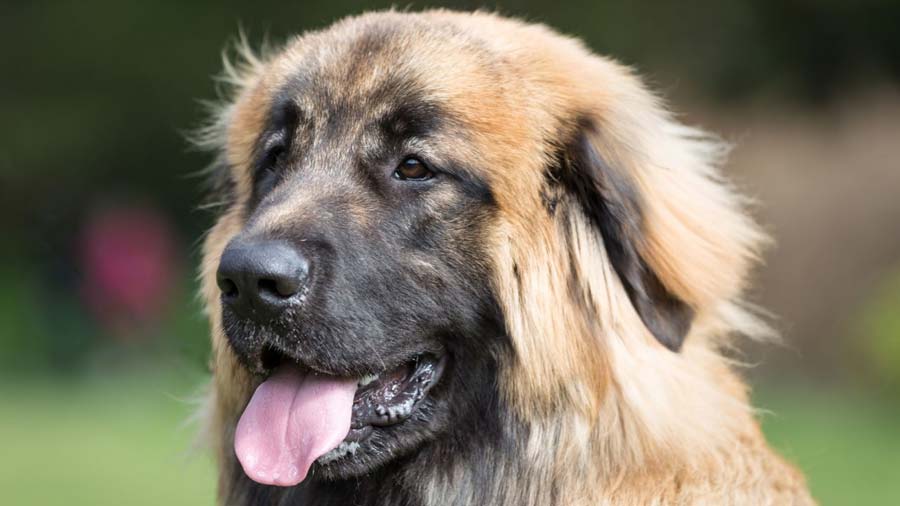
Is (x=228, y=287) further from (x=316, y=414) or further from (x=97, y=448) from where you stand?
(x=97, y=448)

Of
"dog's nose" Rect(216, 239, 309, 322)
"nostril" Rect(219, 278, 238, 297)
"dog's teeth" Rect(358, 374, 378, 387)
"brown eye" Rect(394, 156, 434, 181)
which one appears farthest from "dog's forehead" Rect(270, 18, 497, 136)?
"dog's teeth" Rect(358, 374, 378, 387)

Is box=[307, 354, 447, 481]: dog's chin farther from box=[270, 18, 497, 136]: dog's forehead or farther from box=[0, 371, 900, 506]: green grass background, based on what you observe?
box=[0, 371, 900, 506]: green grass background

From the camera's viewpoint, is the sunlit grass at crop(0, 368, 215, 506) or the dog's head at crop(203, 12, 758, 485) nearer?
the dog's head at crop(203, 12, 758, 485)

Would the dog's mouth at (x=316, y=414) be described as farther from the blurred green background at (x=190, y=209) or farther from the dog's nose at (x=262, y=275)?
the blurred green background at (x=190, y=209)

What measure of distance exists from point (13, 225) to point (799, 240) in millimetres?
14309

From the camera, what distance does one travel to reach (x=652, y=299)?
13.1 feet

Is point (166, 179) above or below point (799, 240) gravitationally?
below

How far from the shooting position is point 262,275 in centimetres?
358

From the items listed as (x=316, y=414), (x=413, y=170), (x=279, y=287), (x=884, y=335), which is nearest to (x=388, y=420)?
(x=316, y=414)

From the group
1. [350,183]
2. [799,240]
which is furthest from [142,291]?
[350,183]

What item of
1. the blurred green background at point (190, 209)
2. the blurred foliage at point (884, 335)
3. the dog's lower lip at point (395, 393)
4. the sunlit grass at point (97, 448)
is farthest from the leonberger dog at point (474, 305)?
the blurred foliage at point (884, 335)

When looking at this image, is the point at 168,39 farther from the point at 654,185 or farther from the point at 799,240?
the point at 654,185

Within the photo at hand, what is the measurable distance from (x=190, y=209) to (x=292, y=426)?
20.8ft

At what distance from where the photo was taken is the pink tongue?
3.76 metres
